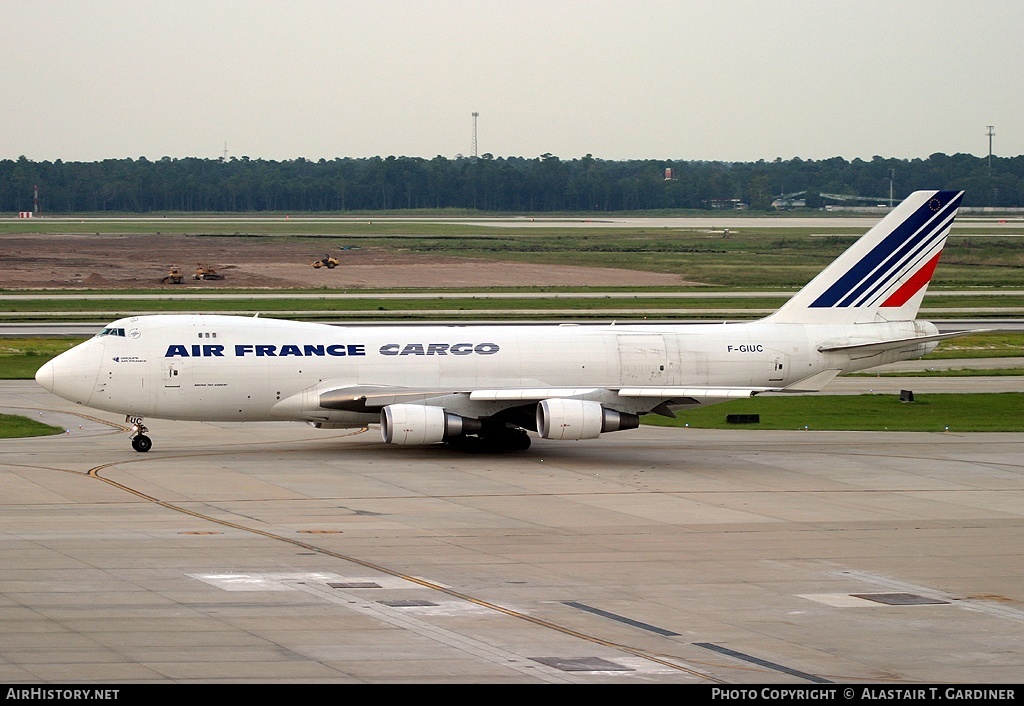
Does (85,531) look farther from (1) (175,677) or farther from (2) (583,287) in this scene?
(2) (583,287)

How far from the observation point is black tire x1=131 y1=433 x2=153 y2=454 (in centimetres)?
4228

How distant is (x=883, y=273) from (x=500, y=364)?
13793mm

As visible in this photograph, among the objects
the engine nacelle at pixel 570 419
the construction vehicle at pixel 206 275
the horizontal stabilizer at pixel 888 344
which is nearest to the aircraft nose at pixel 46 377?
the engine nacelle at pixel 570 419

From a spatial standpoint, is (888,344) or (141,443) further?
(888,344)

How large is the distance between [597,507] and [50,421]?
938 inches

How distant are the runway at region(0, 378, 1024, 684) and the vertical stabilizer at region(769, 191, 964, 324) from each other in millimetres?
4847

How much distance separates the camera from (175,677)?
18.9 metres

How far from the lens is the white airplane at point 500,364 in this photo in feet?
136

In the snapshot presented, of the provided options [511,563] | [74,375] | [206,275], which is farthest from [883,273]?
[206,275]

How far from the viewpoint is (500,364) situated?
1716 inches

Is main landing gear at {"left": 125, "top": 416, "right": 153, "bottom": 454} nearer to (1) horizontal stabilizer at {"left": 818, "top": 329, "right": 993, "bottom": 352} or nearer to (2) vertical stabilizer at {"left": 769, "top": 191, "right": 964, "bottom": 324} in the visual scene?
(2) vertical stabilizer at {"left": 769, "top": 191, "right": 964, "bottom": 324}

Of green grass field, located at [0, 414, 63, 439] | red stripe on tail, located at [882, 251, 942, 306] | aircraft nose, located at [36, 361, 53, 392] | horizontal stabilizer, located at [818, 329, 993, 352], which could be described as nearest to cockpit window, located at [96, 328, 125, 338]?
aircraft nose, located at [36, 361, 53, 392]

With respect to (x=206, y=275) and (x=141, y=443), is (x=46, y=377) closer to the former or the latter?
(x=141, y=443)
